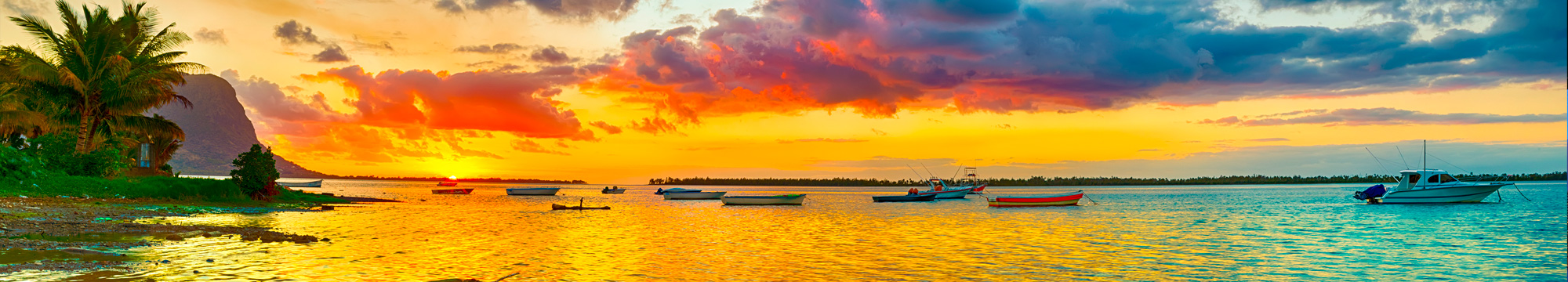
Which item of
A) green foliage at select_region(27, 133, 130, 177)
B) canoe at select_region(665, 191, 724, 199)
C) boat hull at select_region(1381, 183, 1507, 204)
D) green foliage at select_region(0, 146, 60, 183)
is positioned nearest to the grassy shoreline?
green foliage at select_region(0, 146, 60, 183)

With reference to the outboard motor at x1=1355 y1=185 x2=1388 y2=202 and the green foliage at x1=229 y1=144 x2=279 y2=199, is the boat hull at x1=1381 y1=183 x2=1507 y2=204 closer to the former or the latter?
the outboard motor at x1=1355 y1=185 x2=1388 y2=202

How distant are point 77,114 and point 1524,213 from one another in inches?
3652

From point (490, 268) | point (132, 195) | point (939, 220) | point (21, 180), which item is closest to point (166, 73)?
point (132, 195)

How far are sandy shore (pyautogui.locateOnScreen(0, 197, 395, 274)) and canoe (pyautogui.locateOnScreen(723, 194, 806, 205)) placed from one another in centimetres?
5270

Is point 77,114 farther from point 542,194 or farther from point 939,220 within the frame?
point 542,194

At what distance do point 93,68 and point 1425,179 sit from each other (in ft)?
307

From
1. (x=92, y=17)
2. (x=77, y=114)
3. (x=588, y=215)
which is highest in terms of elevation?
(x=92, y=17)

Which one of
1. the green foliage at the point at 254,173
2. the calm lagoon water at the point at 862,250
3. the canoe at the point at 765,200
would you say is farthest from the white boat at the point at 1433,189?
the green foliage at the point at 254,173

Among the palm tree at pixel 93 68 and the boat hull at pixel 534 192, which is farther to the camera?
the boat hull at pixel 534 192

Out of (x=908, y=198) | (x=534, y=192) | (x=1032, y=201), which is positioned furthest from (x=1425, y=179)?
(x=534, y=192)

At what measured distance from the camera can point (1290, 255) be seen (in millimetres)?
29516

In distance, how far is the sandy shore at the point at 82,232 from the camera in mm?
19125

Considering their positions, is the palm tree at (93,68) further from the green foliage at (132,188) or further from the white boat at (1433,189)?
the white boat at (1433,189)

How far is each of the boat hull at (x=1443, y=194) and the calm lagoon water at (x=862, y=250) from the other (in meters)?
18.5
